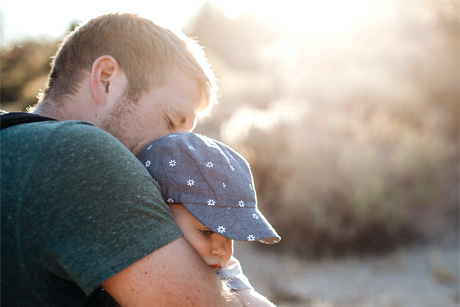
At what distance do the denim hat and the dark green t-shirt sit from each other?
302 millimetres

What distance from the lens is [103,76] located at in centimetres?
→ 191

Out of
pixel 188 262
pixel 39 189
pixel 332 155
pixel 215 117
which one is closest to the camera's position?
pixel 39 189

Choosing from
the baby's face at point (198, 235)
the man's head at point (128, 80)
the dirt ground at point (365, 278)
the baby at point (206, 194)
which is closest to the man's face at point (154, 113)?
the man's head at point (128, 80)

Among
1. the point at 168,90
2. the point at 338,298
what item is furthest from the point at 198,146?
the point at 338,298

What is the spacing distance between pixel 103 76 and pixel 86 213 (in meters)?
0.91

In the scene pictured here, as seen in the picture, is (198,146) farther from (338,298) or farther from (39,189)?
(338,298)

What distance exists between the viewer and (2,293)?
1.20 meters

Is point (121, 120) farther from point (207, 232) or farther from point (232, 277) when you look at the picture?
point (232, 277)

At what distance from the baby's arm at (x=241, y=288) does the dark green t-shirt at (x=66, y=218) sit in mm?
650

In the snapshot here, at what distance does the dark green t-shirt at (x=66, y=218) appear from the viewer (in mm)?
1138

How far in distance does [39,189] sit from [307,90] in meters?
11.8

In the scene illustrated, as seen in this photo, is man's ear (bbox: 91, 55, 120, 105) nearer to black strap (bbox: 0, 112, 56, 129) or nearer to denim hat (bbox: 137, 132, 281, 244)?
denim hat (bbox: 137, 132, 281, 244)

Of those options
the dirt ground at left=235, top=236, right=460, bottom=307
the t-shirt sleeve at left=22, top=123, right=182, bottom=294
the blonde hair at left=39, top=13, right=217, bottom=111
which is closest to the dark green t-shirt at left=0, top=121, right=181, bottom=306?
the t-shirt sleeve at left=22, top=123, right=182, bottom=294

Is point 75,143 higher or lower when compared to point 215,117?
higher
